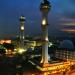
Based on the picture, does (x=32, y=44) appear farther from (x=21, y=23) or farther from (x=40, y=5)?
(x=40, y=5)

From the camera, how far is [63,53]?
5550cm

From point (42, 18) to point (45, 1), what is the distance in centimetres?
426

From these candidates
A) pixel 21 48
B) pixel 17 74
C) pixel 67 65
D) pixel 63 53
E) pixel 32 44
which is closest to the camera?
pixel 17 74

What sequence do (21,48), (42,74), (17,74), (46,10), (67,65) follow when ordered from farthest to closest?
(21,48), (46,10), (67,65), (42,74), (17,74)

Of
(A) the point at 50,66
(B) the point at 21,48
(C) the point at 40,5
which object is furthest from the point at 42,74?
(B) the point at 21,48

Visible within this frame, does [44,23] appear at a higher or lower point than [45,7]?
lower

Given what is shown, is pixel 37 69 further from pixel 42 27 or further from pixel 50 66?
pixel 42 27

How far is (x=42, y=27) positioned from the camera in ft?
155

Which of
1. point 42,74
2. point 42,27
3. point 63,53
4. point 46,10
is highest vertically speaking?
point 46,10

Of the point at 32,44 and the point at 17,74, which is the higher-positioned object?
the point at 32,44

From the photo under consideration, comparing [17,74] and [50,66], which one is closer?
[17,74]

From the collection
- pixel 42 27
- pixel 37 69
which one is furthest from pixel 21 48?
pixel 37 69

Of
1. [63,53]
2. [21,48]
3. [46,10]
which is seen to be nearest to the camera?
[46,10]

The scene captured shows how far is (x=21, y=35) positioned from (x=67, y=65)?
170ft
